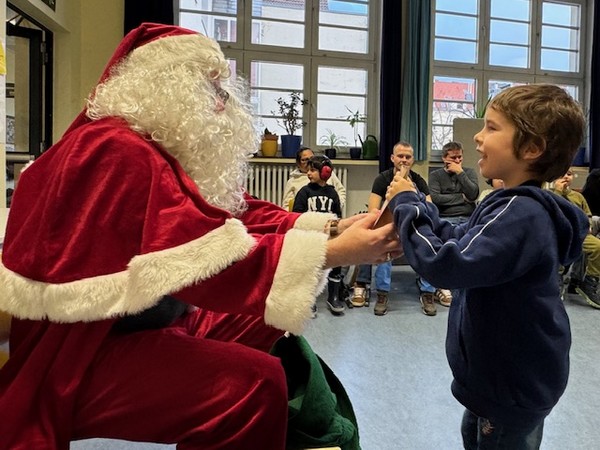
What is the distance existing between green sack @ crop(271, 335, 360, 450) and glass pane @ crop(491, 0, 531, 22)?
571 cm

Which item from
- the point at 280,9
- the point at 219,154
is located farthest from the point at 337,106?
the point at 219,154

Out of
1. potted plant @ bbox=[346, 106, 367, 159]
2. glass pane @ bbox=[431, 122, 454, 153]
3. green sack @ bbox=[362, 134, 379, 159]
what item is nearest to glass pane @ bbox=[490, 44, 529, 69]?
glass pane @ bbox=[431, 122, 454, 153]

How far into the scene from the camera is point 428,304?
12.1 feet

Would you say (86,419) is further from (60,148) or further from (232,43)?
(232,43)

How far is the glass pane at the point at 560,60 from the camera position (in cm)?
616

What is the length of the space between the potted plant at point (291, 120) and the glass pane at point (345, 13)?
2.74 ft

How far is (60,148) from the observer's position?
3.56 feet

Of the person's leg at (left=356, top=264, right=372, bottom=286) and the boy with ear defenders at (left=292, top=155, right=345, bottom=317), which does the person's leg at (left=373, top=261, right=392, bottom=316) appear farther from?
the boy with ear defenders at (left=292, top=155, right=345, bottom=317)

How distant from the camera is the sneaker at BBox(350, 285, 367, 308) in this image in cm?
384

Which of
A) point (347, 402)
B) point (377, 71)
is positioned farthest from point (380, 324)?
point (377, 71)

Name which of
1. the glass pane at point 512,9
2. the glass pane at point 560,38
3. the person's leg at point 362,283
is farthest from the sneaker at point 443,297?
the glass pane at point 560,38

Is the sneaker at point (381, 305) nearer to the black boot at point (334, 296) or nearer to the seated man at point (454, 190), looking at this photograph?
the black boot at point (334, 296)

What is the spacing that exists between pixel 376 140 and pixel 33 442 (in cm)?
490

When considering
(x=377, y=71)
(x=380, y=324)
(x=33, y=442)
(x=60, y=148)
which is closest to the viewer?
(x=33, y=442)
